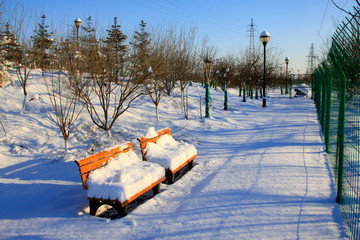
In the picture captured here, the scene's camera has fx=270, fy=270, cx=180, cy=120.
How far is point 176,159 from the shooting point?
4.97m

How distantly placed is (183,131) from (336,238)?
6.97 m

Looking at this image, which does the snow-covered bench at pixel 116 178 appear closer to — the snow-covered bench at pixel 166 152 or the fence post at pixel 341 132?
the snow-covered bench at pixel 166 152

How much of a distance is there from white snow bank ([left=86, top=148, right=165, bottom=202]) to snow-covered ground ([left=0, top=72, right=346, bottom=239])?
0.32m

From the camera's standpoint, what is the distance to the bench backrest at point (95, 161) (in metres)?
3.70

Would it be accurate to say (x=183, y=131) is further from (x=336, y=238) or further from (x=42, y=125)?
(x=336, y=238)

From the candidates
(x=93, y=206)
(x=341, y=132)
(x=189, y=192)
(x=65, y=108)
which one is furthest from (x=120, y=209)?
(x=65, y=108)

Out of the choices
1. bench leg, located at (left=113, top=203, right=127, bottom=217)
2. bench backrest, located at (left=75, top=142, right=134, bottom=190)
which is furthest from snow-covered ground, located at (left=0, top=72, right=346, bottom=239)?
bench backrest, located at (left=75, top=142, right=134, bottom=190)

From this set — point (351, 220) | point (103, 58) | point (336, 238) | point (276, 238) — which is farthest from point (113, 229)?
point (103, 58)

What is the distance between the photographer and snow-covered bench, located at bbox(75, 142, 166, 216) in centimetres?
352

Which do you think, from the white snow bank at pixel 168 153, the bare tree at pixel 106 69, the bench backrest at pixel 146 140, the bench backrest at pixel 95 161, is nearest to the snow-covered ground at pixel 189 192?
the white snow bank at pixel 168 153

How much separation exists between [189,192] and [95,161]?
5.18 ft

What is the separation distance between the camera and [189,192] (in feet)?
14.5

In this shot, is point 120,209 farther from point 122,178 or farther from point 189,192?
point 189,192

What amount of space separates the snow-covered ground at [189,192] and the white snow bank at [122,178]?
0.32m
